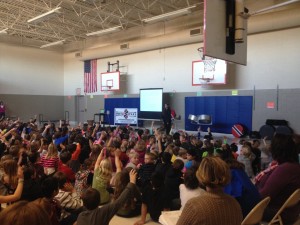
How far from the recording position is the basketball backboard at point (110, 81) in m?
13.2

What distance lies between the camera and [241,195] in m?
2.67

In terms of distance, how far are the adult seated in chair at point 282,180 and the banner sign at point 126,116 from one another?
32.7 ft

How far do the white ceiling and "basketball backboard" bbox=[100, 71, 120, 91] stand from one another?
231cm

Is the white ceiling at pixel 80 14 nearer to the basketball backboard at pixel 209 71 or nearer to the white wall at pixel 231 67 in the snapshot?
the white wall at pixel 231 67

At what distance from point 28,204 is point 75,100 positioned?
1588 centimetres

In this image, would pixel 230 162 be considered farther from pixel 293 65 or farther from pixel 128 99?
pixel 128 99

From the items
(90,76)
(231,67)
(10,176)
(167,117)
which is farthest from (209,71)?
(10,176)

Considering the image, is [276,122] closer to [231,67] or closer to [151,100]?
[231,67]

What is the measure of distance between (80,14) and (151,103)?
4716 mm

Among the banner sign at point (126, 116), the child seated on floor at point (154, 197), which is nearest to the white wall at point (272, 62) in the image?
the banner sign at point (126, 116)

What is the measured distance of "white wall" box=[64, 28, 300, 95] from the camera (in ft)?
28.0

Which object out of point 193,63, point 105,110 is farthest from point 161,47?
point 105,110

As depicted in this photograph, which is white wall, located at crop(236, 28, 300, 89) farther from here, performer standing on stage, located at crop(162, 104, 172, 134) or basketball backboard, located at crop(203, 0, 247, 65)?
basketball backboard, located at crop(203, 0, 247, 65)

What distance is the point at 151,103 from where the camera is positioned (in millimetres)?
11773
